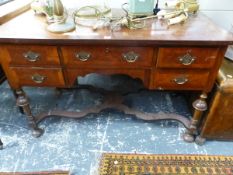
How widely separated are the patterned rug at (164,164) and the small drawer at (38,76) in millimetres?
593

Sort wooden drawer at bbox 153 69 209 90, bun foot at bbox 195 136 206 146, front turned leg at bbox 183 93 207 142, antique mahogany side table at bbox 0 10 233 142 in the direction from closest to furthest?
antique mahogany side table at bbox 0 10 233 142 → wooden drawer at bbox 153 69 209 90 → front turned leg at bbox 183 93 207 142 → bun foot at bbox 195 136 206 146

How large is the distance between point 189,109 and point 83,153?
918 mm

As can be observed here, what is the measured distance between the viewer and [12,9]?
127 centimetres

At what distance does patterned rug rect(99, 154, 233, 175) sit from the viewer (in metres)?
1.19

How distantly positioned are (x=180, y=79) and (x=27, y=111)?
98 cm

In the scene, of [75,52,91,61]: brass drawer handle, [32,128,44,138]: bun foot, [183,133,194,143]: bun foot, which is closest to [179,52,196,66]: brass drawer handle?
[75,52,91,61]: brass drawer handle

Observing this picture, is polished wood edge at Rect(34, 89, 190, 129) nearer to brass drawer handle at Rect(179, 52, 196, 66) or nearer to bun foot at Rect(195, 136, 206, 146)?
bun foot at Rect(195, 136, 206, 146)

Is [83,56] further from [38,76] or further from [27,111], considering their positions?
[27,111]

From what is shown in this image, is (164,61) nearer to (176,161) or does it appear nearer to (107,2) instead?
(176,161)

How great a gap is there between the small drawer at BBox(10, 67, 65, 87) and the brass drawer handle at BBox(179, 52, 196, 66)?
0.64 metres

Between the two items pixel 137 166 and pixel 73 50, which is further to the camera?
pixel 137 166

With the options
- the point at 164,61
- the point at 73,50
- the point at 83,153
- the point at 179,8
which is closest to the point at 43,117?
the point at 83,153

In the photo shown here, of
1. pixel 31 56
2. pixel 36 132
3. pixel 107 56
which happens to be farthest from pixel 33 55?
pixel 36 132

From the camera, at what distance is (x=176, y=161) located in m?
1.26
